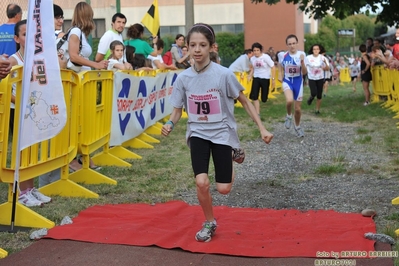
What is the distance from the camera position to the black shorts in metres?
5.80

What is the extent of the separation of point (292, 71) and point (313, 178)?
526cm

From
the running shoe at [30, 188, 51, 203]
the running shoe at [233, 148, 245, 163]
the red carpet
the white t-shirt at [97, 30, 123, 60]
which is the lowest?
the red carpet

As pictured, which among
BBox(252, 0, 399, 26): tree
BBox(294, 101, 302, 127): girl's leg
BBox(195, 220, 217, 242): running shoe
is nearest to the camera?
BBox(195, 220, 217, 242): running shoe

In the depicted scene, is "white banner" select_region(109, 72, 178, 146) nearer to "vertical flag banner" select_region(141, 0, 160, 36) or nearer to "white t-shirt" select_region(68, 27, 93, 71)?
"white t-shirt" select_region(68, 27, 93, 71)

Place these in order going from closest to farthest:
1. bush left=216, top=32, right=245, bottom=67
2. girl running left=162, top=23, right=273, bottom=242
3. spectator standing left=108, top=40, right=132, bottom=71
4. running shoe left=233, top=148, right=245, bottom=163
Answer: girl running left=162, top=23, right=273, bottom=242, running shoe left=233, top=148, right=245, bottom=163, spectator standing left=108, top=40, right=132, bottom=71, bush left=216, top=32, right=245, bottom=67

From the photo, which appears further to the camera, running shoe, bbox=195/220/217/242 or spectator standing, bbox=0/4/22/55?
spectator standing, bbox=0/4/22/55

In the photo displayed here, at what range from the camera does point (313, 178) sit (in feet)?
28.7

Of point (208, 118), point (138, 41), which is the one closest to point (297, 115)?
point (138, 41)

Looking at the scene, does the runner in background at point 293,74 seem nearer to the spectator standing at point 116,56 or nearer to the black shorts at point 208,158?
the spectator standing at point 116,56

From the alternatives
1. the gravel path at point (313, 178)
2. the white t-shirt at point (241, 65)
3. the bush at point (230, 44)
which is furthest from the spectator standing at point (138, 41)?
the bush at point (230, 44)

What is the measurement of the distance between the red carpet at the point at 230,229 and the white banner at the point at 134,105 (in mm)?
3087

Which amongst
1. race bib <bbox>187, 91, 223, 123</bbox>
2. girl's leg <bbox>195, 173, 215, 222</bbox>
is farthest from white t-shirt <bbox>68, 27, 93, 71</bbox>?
girl's leg <bbox>195, 173, 215, 222</bbox>

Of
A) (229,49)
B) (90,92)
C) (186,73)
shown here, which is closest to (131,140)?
(90,92)

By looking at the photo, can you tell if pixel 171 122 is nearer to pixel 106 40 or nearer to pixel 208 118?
pixel 208 118
